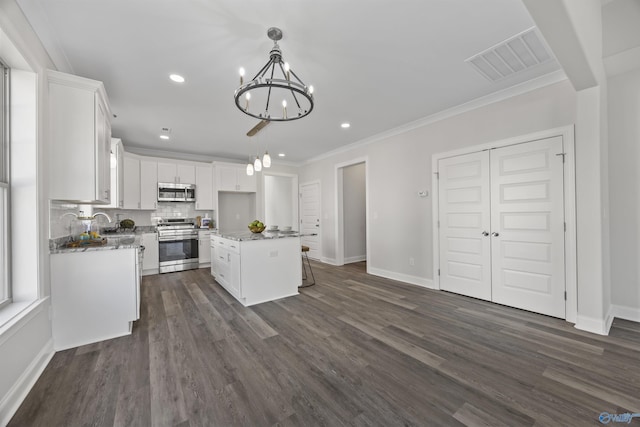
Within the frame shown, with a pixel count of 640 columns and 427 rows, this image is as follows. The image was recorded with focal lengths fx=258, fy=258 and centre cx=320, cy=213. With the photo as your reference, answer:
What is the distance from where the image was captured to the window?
1.83 m

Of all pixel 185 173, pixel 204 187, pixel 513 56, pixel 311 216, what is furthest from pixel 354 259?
pixel 513 56

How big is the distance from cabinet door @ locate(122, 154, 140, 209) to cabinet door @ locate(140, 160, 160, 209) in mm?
65

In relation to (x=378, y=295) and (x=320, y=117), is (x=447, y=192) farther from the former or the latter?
(x=320, y=117)

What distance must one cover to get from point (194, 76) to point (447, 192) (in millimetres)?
3458

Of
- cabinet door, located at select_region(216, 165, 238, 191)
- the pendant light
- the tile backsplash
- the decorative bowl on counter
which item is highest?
cabinet door, located at select_region(216, 165, 238, 191)

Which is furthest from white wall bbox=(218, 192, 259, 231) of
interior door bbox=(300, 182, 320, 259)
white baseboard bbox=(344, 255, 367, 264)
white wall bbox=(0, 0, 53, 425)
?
white wall bbox=(0, 0, 53, 425)

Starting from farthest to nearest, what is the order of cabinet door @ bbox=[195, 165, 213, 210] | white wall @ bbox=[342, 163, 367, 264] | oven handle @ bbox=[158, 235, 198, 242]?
1. white wall @ bbox=[342, 163, 367, 264]
2. cabinet door @ bbox=[195, 165, 213, 210]
3. oven handle @ bbox=[158, 235, 198, 242]

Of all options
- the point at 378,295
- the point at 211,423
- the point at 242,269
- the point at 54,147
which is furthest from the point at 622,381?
the point at 54,147

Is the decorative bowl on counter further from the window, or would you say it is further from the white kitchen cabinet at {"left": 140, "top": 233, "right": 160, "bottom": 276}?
the white kitchen cabinet at {"left": 140, "top": 233, "right": 160, "bottom": 276}

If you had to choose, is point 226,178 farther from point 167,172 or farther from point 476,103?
point 476,103

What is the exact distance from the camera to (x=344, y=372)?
1.89 meters

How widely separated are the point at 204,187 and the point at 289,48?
14.1 ft

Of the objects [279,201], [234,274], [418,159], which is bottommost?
[234,274]

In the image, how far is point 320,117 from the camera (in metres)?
3.85
